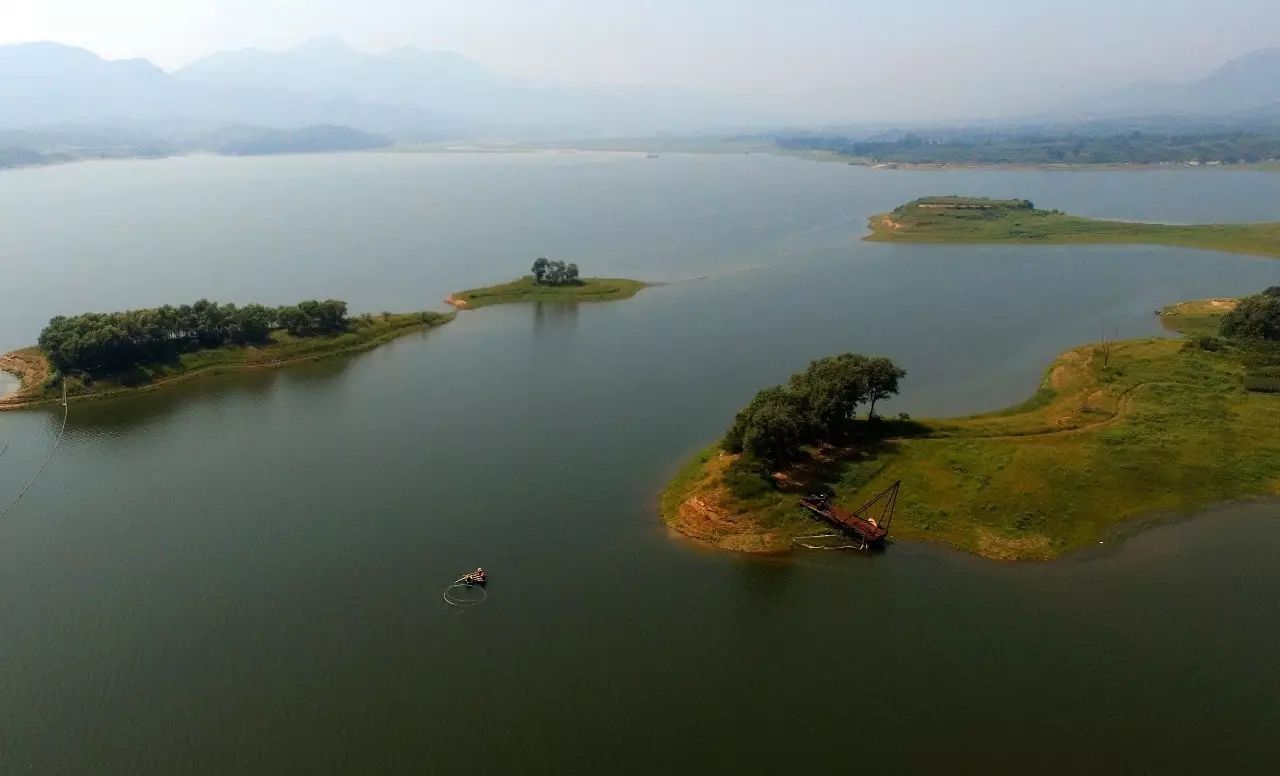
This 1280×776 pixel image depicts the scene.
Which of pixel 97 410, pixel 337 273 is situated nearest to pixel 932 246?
pixel 337 273

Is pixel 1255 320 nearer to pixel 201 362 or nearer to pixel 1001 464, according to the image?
pixel 1001 464

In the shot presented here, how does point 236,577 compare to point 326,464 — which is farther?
point 326,464

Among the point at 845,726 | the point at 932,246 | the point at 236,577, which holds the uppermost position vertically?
the point at 932,246

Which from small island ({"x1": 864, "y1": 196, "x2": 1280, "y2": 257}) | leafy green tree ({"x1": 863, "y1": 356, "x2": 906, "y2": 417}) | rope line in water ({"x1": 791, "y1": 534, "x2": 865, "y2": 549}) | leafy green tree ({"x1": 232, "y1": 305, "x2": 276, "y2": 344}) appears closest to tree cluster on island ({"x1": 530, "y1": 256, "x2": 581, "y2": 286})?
Answer: leafy green tree ({"x1": 232, "y1": 305, "x2": 276, "y2": 344})

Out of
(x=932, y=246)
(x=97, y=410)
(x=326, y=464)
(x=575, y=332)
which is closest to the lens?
(x=326, y=464)

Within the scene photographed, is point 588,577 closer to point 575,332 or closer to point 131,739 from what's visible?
point 131,739

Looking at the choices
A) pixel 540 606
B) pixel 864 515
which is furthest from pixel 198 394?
pixel 864 515
